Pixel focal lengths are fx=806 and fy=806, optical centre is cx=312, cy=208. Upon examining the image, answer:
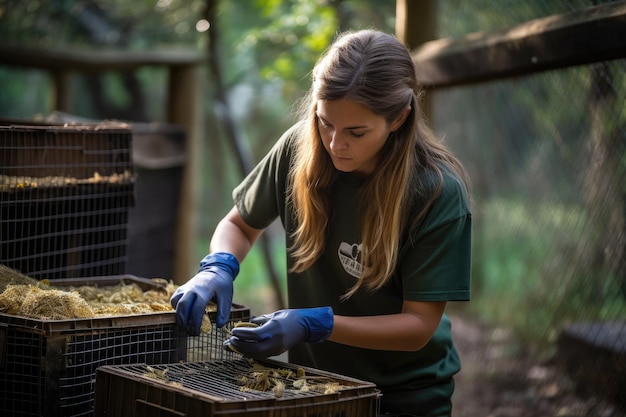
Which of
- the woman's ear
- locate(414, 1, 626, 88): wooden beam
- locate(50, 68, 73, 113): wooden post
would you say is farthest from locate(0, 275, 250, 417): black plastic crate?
locate(50, 68, 73, 113): wooden post

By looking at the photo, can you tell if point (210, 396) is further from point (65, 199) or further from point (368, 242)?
point (65, 199)

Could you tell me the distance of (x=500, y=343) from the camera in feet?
17.5

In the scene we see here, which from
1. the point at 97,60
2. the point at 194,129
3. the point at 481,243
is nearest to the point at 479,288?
the point at 481,243

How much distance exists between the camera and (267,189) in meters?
2.60

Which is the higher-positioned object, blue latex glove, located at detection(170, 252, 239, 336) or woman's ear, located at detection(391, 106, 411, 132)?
woman's ear, located at detection(391, 106, 411, 132)

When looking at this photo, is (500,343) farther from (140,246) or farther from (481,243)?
(140,246)

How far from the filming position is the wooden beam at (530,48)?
8.51 ft

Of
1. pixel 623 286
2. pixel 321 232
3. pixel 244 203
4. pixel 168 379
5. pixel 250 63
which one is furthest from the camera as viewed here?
pixel 250 63

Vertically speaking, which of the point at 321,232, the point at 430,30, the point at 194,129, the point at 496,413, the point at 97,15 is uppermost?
the point at 97,15

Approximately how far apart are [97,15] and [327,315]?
5878mm

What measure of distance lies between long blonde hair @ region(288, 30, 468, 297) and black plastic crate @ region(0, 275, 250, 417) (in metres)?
0.53

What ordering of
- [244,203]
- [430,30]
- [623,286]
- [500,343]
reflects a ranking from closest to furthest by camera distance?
[244,203], [623,286], [430,30], [500,343]

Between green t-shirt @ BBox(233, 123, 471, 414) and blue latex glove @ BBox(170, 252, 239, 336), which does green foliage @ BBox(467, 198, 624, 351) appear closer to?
green t-shirt @ BBox(233, 123, 471, 414)

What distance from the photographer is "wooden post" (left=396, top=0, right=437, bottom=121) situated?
4.02 metres
